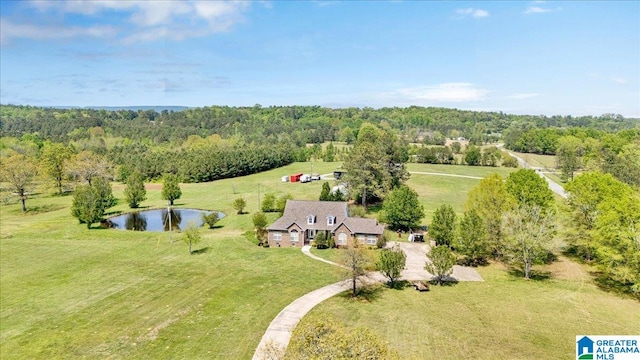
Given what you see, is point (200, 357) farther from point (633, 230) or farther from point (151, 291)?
point (633, 230)

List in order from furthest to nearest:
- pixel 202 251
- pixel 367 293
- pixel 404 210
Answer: pixel 404 210 < pixel 202 251 < pixel 367 293

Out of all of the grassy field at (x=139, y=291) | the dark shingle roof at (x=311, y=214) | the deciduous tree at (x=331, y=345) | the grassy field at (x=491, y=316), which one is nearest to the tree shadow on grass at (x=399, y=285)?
the grassy field at (x=491, y=316)

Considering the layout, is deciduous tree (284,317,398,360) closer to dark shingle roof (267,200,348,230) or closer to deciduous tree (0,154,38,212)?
dark shingle roof (267,200,348,230)

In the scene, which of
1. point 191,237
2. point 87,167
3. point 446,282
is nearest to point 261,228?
point 191,237

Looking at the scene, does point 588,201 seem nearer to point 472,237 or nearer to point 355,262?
point 472,237

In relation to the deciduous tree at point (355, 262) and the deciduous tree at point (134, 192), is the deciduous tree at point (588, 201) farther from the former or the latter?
the deciduous tree at point (134, 192)

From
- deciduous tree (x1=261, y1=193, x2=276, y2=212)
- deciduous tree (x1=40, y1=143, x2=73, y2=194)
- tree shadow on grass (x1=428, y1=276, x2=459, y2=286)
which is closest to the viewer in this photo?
tree shadow on grass (x1=428, y1=276, x2=459, y2=286)

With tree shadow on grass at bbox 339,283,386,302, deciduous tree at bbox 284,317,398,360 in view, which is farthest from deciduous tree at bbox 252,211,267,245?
deciduous tree at bbox 284,317,398,360
